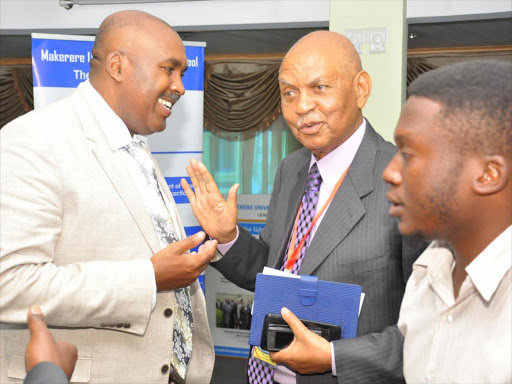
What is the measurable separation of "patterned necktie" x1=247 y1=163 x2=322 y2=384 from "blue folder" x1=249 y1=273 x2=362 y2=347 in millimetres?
210

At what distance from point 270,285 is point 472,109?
2.69 ft

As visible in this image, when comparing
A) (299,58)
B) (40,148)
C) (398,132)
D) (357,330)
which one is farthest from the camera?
(299,58)

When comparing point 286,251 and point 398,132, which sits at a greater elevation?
point 398,132

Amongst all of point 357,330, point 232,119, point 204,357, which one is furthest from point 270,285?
point 232,119

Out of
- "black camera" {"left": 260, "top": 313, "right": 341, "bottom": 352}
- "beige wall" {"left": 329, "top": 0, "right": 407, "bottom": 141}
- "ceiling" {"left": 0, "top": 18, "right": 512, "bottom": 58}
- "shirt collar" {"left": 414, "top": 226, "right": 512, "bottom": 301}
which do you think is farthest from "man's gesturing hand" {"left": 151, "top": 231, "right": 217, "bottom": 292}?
"ceiling" {"left": 0, "top": 18, "right": 512, "bottom": 58}

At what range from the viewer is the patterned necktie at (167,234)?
1.90 metres

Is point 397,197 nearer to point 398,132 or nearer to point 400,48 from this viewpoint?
point 398,132

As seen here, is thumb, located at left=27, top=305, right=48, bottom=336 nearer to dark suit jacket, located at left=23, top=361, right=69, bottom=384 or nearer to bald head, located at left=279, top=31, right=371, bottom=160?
A: dark suit jacket, located at left=23, top=361, right=69, bottom=384

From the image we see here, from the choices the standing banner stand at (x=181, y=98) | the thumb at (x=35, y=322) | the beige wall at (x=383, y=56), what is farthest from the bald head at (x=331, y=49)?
the beige wall at (x=383, y=56)

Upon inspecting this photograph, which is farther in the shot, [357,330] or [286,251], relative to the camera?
[286,251]

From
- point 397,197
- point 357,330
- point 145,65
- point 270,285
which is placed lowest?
point 357,330

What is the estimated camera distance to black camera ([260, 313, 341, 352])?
1.65 m

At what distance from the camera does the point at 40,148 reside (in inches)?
63.8

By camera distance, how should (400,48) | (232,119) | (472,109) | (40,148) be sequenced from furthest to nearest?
1. (232,119)
2. (400,48)
3. (40,148)
4. (472,109)
